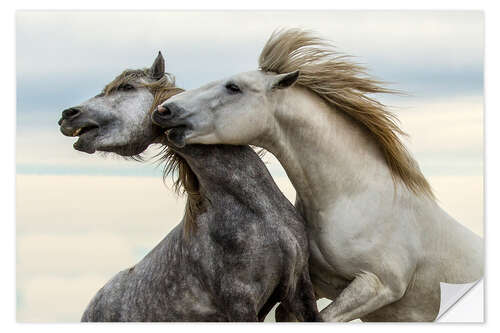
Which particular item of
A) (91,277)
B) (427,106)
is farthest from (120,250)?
(427,106)

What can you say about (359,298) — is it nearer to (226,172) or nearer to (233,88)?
(226,172)

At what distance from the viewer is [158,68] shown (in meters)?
3.44

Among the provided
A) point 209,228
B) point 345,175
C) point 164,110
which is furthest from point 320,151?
point 164,110

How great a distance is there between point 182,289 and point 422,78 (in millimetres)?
1393

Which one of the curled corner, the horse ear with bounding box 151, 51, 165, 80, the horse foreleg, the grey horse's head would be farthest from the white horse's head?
the curled corner

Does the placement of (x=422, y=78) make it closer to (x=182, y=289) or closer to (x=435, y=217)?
(x=435, y=217)

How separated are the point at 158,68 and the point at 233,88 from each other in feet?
1.17

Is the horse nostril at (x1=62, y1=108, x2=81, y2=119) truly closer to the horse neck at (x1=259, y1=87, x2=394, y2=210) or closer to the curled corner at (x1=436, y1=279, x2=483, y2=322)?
the horse neck at (x1=259, y1=87, x2=394, y2=210)

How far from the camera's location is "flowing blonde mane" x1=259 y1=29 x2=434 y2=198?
3.44 meters

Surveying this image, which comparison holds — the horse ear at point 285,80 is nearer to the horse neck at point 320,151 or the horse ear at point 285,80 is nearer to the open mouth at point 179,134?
the horse neck at point 320,151

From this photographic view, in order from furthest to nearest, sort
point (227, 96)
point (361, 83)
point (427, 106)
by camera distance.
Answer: point (427, 106) < point (361, 83) < point (227, 96)

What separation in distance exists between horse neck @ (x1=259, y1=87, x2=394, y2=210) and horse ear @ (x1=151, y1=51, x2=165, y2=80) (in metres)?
0.50
